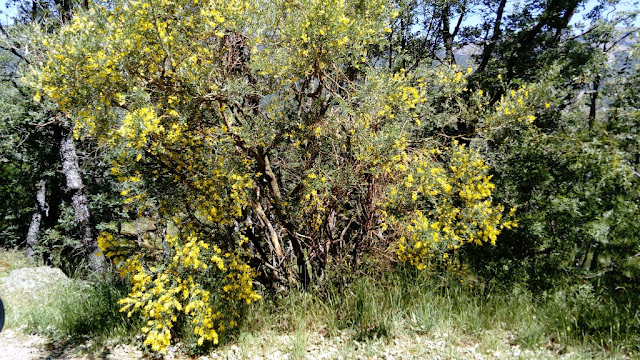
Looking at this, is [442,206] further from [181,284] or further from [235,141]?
[181,284]

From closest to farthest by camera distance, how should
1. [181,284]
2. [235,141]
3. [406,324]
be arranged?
[181,284] < [406,324] < [235,141]

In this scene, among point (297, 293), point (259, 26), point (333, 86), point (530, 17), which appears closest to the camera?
point (259, 26)

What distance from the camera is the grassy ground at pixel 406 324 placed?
3564mm

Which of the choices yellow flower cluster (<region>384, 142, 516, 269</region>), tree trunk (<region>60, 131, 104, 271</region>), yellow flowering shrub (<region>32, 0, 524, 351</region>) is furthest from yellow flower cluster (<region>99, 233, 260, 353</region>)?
tree trunk (<region>60, 131, 104, 271</region>)

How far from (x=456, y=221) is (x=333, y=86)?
221cm

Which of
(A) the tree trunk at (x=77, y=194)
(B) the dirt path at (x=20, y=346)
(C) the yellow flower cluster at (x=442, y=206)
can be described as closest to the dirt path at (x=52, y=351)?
(B) the dirt path at (x=20, y=346)

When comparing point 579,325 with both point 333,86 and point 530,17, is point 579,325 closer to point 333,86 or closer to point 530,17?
point 333,86

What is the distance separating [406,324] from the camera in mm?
4035

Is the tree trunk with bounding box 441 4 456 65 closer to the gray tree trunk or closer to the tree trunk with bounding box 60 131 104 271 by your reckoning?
the tree trunk with bounding box 60 131 104 271

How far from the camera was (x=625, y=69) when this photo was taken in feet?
15.4

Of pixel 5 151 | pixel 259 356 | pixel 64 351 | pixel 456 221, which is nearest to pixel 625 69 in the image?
pixel 456 221

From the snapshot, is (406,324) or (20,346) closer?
(406,324)

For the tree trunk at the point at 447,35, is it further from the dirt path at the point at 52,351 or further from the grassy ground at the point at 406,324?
the dirt path at the point at 52,351

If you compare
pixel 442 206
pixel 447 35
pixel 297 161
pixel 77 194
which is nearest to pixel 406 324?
pixel 442 206
